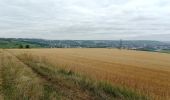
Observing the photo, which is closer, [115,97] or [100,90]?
[115,97]

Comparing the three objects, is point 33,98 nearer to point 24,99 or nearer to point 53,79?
point 24,99

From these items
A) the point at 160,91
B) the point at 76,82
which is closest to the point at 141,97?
the point at 160,91

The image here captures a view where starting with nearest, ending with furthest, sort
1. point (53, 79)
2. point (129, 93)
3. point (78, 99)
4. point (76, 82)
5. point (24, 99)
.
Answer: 1. point (24, 99)
2. point (78, 99)
3. point (129, 93)
4. point (76, 82)
5. point (53, 79)

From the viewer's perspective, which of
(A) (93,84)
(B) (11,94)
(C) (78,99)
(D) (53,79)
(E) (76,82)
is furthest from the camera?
(D) (53,79)

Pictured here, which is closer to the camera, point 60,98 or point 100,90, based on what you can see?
point 60,98

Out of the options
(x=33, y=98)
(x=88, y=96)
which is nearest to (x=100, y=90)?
(x=88, y=96)

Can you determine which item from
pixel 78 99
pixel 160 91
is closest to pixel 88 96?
pixel 78 99

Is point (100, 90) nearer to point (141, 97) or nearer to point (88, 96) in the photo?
point (88, 96)

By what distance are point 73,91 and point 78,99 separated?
5.28ft

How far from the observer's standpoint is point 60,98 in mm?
10469

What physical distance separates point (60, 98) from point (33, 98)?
1.21 m

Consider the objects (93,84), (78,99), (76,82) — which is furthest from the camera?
(76,82)

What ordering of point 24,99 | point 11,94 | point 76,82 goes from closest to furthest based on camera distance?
point 24,99 < point 11,94 < point 76,82

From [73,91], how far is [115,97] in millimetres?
2019
